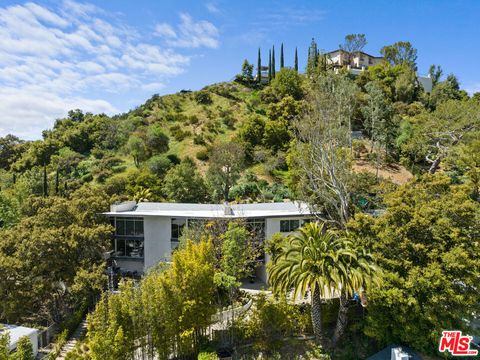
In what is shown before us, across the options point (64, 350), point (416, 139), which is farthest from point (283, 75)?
point (64, 350)

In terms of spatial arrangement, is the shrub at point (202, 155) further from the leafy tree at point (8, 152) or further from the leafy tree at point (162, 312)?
the leafy tree at point (8, 152)

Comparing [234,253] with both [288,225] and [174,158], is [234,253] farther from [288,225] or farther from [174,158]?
[174,158]

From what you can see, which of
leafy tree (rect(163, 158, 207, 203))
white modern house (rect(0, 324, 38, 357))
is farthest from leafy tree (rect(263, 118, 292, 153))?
white modern house (rect(0, 324, 38, 357))

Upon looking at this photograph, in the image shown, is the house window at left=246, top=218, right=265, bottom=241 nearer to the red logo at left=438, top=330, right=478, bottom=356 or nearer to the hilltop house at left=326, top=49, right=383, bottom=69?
the red logo at left=438, top=330, right=478, bottom=356

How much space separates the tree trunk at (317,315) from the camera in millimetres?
17688

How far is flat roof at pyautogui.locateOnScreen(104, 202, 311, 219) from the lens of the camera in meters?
26.1

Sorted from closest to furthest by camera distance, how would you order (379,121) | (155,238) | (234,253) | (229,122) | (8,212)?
(234,253) → (155,238) → (8,212) → (379,121) → (229,122)

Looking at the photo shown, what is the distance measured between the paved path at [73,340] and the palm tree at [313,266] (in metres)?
14.9

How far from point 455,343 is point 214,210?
1882cm

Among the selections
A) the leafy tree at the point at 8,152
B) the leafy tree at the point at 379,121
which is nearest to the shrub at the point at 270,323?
the leafy tree at the point at 379,121

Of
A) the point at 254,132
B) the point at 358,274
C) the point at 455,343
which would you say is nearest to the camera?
the point at 455,343

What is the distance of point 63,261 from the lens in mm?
22719

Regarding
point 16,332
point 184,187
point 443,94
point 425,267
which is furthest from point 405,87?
point 16,332

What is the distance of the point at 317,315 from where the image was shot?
18016 millimetres
